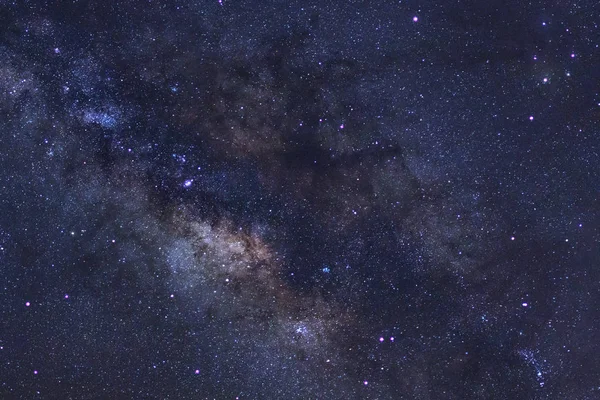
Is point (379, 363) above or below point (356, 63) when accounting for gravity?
below

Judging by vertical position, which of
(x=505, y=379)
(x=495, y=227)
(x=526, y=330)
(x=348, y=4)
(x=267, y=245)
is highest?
(x=348, y=4)

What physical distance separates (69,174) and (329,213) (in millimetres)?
3992

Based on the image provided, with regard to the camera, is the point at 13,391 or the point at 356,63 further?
the point at 13,391

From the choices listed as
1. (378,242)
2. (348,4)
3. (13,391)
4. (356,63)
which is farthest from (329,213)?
(13,391)

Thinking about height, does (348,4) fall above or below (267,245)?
above

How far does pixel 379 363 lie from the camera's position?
7930 mm

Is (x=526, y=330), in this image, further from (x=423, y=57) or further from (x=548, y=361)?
(x=423, y=57)

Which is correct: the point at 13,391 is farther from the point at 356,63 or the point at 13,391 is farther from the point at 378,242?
the point at 356,63

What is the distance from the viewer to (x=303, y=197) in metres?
7.78

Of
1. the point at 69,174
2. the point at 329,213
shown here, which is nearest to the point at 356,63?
the point at 329,213

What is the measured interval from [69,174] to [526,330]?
293 inches

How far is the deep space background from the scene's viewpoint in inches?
297

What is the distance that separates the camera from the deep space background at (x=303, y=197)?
754cm

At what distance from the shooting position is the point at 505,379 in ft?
25.8
